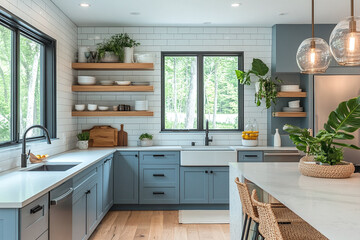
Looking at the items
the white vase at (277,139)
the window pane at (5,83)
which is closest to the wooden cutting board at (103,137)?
the window pane at (5,83)

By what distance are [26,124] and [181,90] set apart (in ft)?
8.68

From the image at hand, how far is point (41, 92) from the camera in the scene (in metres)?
4.52

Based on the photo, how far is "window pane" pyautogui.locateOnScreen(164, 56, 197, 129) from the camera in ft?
19.6

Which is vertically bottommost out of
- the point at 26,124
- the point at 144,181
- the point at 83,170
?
the point at 144,181

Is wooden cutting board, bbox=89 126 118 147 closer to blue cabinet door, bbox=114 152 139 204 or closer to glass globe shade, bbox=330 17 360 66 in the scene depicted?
blue cabinet door, bbox=114 152 139 204

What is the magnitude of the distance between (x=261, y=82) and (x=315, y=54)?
Result: 2.75 m

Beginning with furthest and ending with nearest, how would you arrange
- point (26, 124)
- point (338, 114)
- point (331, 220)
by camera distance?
1. point (26, 124)
2. point (338, 114)
3. point (331, 220)

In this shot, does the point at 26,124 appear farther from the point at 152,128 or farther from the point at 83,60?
the point at 152,128

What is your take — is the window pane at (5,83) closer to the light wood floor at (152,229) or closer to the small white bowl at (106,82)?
the light wood floor at (152,229)

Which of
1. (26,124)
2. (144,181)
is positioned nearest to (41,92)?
(26,124)

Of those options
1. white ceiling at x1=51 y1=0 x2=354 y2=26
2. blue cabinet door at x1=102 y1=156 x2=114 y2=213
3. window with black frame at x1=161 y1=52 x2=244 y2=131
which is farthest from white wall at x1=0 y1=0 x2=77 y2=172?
window with black frame at x1=161 y1=52 x2=244 y2=131

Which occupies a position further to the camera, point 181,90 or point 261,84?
point 181,90

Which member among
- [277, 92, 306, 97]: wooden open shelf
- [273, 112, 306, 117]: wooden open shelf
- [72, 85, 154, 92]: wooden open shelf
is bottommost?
[273, 112, 306, 117]: wooden open shelf

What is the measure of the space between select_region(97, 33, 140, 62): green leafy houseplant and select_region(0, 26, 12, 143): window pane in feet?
6.49
